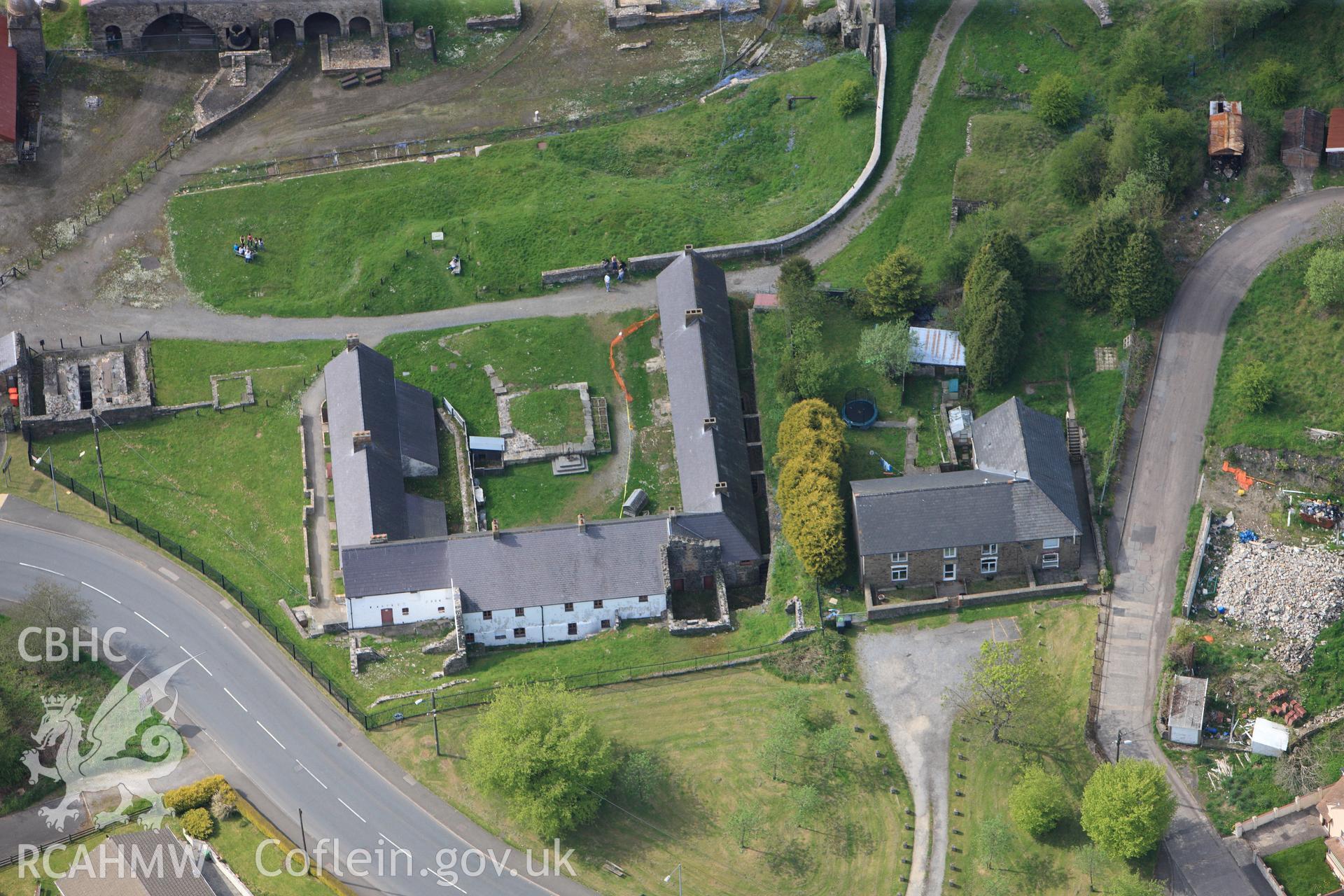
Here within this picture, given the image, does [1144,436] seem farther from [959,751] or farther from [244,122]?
[244,122]

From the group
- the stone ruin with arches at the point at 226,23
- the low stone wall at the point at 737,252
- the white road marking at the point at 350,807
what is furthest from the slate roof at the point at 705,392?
the stone ruin with arches at the point at 226,23

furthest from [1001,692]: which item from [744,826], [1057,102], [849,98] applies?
[849,98]

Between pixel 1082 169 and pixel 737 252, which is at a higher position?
pixel 1082 169

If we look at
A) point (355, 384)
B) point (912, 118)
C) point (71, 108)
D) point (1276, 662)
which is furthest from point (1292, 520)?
point (71, 108)

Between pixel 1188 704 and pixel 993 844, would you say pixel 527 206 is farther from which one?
pixel 1188 704

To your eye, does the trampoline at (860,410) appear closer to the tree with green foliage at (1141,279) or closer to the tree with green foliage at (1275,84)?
the tree with green foliage at (1141,279)

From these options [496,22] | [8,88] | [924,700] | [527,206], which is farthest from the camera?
[496,22]
